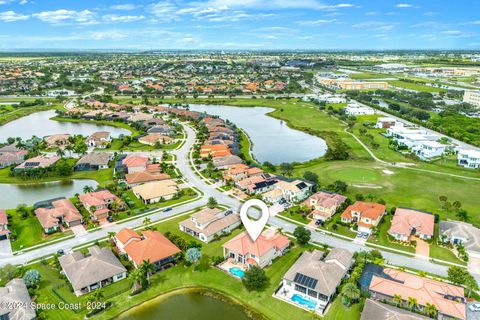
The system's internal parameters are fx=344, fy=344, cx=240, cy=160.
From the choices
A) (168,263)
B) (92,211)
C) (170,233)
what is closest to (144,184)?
(92,211)

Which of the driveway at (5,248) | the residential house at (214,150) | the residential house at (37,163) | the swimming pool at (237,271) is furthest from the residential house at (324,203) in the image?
the residential house at (37,163)

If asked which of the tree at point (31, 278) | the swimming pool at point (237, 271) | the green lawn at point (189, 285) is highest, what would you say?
the tree at point (31, 278)

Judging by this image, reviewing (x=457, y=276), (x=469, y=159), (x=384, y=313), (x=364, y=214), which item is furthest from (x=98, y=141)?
(x=469, y=159)

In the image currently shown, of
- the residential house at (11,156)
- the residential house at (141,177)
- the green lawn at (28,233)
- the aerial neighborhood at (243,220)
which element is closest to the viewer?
the aerial neighborhood at (243,220)

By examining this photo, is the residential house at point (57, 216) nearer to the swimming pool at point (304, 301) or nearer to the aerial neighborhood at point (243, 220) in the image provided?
the aerial neighborhood at point (243, 220)

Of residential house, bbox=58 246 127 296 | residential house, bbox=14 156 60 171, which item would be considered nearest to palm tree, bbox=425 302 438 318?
residential house, bbox=58 246 127 296

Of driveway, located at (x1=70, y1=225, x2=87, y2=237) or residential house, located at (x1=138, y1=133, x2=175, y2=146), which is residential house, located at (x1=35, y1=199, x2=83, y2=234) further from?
residential house, located at (x1=138, y1=133, x2=175, y2=146)
